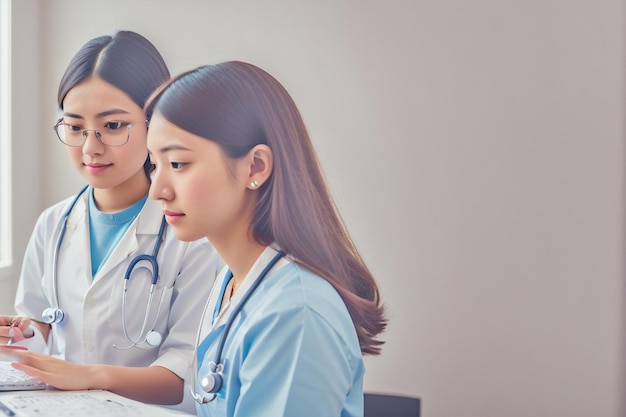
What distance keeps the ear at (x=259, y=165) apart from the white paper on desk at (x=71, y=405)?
324 mm

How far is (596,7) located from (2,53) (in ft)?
6.20

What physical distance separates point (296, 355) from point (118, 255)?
650 millimetres

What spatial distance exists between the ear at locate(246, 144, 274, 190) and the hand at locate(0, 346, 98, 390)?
1.35 feet

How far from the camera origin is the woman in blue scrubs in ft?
2.98

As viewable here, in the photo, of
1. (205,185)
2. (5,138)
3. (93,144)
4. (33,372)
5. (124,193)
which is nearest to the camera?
(205,185)

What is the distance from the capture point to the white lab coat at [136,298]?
4.42 ft

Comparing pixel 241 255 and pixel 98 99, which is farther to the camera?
pixel 98 99

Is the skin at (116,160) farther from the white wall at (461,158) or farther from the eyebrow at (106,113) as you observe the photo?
the white wall at (461,158)

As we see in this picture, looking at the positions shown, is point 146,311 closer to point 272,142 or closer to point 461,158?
point 272,142

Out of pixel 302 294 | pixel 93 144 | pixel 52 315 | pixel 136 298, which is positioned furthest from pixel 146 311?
pixel 302 294

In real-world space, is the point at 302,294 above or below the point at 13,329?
above

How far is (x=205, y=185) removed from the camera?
3.19 feet

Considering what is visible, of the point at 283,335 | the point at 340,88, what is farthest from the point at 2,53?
the point at 283,335

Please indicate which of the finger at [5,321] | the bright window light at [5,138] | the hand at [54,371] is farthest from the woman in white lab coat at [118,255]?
the bright window light at [5,138]
